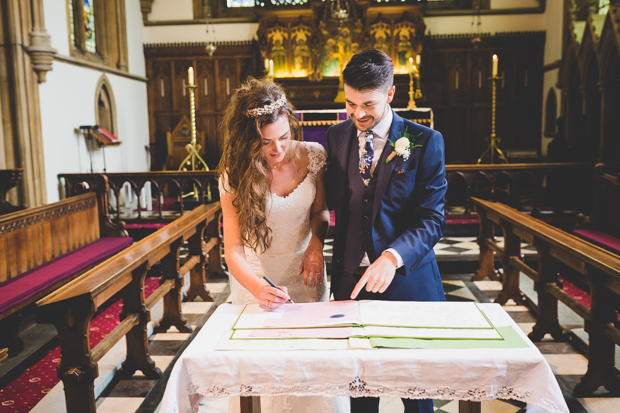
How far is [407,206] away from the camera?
6.22 feet

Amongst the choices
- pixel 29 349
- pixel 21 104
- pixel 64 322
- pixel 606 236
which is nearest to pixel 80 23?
pixel 21 104

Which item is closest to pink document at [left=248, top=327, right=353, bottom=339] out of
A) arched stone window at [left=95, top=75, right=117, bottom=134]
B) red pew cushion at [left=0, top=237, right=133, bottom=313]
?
red pew cushion at [left=0, top=237, right=133, bottom=313]

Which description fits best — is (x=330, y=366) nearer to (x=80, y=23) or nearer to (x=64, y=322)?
(x=64, y=322)

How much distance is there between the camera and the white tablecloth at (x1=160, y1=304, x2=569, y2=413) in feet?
4.35

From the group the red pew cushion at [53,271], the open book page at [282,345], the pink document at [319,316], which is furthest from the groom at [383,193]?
the red pew cushion at [53,271]

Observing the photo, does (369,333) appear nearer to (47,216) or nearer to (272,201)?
(272,201)

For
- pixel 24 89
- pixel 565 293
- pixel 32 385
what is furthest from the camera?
pixel 24 89

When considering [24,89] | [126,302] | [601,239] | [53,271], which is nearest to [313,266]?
[126,302]

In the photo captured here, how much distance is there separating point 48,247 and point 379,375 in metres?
3.69

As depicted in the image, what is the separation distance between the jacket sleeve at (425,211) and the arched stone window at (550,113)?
9366mm

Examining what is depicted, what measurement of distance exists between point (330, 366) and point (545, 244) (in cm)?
265

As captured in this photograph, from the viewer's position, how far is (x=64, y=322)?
2.32 metres

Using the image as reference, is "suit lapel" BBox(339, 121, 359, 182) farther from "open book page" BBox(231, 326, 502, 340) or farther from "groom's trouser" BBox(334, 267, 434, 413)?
"open book page" BBox(231, 326, 502, 340)

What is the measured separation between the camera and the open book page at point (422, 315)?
4.97 feet
